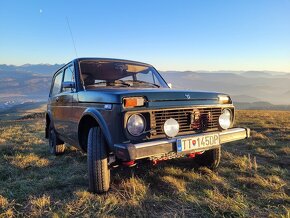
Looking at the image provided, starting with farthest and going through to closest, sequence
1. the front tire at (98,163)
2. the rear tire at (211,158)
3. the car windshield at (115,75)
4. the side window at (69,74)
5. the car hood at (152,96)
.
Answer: the side window at (69,74)
the rear tire at (211,158)
the car windshield at (115,75)
the front tire at (98,163)
the car hood at (152,96)

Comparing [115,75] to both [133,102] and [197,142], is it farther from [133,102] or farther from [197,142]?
[197,142]

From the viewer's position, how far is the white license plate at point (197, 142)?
3493 millimetres

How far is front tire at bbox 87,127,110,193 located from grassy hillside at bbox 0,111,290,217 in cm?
14

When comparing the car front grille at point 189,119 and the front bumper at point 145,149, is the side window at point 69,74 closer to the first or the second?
the car front grille at point 189,119

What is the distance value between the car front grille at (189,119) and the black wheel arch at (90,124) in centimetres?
53

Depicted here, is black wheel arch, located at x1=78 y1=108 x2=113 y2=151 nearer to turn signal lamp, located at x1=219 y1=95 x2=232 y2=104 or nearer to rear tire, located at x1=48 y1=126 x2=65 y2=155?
turn signal lamp, located at x1=219 y1=95 x2=232 y2=104

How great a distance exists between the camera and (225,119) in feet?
14.0

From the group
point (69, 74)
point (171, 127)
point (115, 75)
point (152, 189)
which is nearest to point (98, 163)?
point (152, 189)

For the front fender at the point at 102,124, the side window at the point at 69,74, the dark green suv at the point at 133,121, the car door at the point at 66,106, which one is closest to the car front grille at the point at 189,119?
the dark green suv at the point at 133,121

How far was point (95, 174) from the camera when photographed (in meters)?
3.62

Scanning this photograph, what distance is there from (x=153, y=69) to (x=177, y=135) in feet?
7.66

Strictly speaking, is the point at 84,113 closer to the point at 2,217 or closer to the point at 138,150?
the point at 138,150

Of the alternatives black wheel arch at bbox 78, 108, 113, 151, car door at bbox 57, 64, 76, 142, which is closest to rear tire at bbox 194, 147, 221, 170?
black wheel arch at bbox 78, 108, 113, 151

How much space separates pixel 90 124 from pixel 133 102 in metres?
1.16
